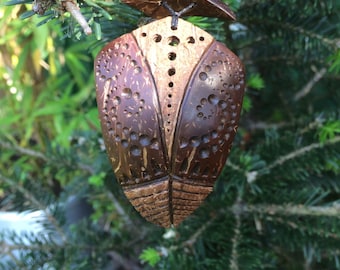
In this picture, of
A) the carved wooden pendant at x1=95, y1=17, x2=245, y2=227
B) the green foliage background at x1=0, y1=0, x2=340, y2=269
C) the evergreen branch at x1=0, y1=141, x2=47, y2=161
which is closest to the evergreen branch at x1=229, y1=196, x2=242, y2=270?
the green foliage background at x1=0, y1=0, x2=340, y2=269

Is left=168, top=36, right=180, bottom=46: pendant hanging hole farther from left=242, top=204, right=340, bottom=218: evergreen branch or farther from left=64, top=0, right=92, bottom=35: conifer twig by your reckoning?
left=242, top=204, right=340, bottom=218: evergreen branch

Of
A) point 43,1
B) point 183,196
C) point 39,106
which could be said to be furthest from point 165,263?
point 39,106

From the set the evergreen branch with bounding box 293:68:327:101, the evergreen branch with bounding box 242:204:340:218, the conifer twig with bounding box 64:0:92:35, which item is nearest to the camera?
the conifer twig with bounding box 64:0:92:35

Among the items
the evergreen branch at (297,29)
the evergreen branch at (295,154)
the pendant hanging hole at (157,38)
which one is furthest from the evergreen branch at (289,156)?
the pendant hanging hole at (157,38)

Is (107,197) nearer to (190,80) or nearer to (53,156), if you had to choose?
(53,156)

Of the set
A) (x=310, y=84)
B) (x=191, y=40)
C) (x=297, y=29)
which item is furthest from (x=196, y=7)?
(x=310, y=84)

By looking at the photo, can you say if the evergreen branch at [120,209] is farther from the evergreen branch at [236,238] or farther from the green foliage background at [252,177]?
the evergreen branch at [236,238]
